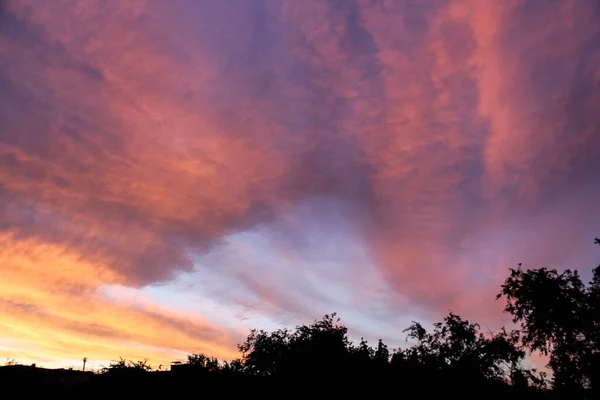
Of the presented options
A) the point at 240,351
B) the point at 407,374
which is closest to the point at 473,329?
the point at 407,374

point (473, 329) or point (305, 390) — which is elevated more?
point (473, 329)

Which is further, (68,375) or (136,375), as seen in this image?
(68,375)

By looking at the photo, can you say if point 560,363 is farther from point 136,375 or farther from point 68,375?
point 68,375

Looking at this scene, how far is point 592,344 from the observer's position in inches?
1437

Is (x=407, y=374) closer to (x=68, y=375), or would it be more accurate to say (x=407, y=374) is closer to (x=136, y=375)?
(x=136, y=375)

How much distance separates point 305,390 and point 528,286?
88.1ft

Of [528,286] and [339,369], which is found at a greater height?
[528,286]

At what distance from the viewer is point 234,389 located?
2434cm

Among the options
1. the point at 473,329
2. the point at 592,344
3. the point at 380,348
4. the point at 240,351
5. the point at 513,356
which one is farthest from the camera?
the point at 240,351

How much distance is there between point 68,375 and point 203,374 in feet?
49.0

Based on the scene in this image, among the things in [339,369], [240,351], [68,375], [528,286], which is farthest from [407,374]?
[240,351]

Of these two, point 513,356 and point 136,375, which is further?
point 513,356

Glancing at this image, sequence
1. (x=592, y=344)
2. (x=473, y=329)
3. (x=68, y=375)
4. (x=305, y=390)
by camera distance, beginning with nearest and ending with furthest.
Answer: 1. (x=305, y=390)
2. (x=68, y=375)
3. (x=592, y=344)
4. (x=473, y=329)

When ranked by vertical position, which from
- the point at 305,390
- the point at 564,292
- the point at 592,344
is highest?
the point at 564,292
